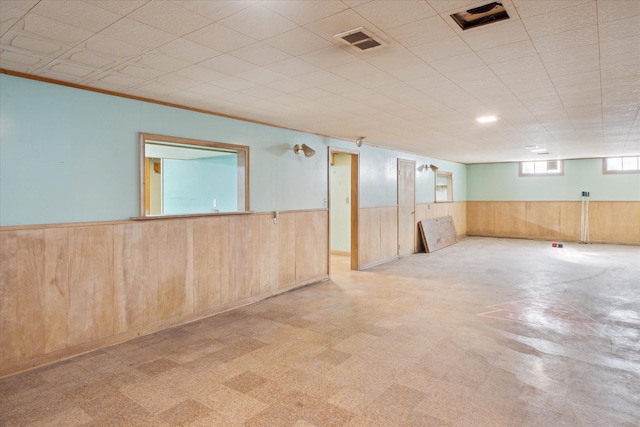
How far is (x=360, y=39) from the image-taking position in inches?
87.8

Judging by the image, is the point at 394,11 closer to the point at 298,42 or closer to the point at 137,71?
the point at 298,42

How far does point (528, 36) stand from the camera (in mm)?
2242

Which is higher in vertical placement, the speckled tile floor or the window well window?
the window well window

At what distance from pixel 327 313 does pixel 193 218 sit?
1.84 meters

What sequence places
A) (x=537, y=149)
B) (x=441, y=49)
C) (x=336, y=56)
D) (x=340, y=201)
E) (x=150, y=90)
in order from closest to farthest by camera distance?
(x=441, y=49) < (x=336, y=56) < (x=150, y=90) < (x=537, y=149) < (x=340, y=201)

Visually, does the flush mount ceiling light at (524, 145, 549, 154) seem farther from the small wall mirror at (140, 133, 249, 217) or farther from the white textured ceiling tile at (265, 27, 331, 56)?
the white textured ceiling tile at (265, 27, 331, 56)

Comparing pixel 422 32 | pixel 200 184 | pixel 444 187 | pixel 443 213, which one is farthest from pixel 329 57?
pixel 444 187

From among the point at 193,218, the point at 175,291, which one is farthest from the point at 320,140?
the point at 175,291

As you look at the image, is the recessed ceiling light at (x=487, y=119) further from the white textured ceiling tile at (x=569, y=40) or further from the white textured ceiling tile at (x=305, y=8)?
the white textured ceiling tile at (x=305, y=8)

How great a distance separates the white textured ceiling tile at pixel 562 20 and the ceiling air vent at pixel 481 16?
15 cm

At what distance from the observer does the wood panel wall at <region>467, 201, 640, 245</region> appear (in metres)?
9.53

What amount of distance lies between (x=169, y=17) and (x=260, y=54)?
2.18 feet

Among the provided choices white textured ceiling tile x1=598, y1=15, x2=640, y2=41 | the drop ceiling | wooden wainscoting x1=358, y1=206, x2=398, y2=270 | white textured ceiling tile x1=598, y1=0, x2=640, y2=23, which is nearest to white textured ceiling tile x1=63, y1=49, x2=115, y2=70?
the drop ceiling

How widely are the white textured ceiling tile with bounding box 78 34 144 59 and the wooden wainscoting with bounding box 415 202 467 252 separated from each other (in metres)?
7.34
